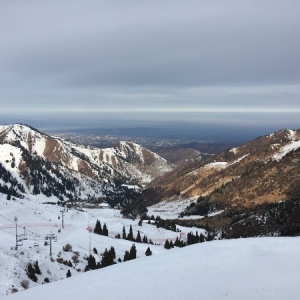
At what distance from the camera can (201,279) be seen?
81.8ft

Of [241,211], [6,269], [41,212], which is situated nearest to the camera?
[6,269]

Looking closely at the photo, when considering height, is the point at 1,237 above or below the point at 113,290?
below

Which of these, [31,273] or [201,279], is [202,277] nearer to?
[201,279]

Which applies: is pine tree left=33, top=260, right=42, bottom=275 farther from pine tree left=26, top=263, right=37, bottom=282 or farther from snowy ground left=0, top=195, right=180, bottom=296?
pine tree left=26, top=263, right=37, bottom=282

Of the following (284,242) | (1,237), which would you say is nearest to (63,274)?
(1,237)

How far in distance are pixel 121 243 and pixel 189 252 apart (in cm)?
5916

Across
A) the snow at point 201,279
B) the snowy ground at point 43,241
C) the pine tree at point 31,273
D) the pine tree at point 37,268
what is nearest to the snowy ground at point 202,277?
the snow at point 201,279

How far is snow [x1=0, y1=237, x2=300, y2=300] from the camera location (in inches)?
875

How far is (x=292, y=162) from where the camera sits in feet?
633

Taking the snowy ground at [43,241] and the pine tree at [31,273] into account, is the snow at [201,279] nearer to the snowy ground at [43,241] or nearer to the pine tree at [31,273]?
the snowy ground at [43,241]

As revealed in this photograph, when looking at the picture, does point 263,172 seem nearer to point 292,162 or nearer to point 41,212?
point 292,162

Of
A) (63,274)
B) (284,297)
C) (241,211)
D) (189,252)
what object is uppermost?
(284,297)

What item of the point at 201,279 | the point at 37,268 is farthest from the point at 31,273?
the point at 201,279

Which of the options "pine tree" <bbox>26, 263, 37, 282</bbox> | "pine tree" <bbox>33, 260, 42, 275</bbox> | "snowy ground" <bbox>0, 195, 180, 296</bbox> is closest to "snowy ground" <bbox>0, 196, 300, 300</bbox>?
"pine tree" <bbox>26, 263, 37, 282</bbox>
